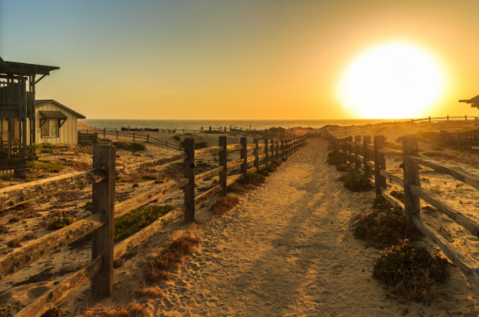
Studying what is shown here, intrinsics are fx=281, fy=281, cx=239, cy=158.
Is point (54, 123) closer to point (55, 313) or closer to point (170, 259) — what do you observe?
point (170, 259)

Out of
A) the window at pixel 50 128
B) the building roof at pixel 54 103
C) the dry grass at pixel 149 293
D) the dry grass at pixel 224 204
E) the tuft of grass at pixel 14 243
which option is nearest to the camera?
the dry grass at pixel 149 293

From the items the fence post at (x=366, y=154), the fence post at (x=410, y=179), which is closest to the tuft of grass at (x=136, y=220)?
the fence post at (x=410, y=179)

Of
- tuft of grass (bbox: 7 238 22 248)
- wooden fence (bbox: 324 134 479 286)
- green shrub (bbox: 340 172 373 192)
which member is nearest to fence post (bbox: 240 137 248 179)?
green shrub (bbox: 340 172 373 192)

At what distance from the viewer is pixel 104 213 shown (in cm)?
359

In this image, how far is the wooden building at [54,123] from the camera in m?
27.2

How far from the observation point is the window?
27.8m

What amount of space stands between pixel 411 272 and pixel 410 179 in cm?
203

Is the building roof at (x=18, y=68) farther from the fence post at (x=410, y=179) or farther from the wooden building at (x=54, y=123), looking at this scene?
the fence post at (x=410, y=179)

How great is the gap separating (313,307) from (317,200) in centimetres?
579

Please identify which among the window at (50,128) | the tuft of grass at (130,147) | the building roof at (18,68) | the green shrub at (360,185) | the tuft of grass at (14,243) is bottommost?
the tuft of grass at (14,243)

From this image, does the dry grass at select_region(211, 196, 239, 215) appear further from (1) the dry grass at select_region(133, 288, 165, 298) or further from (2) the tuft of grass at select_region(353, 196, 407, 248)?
(1) the dry grass at select_region(133, 288, 165, 298)

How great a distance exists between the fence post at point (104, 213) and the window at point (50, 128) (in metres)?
29.7

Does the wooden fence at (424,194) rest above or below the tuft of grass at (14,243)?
above

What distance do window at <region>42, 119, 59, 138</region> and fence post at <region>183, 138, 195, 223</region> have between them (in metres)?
27.9
